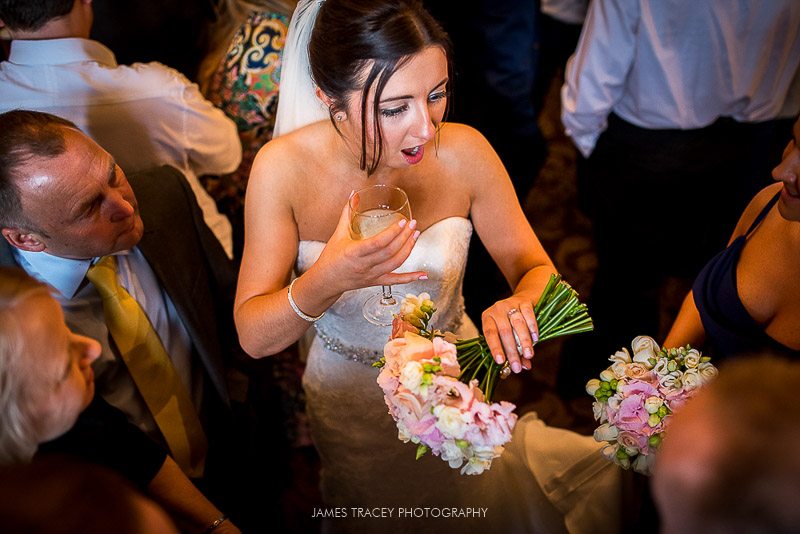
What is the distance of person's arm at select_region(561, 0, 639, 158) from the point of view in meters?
2.54

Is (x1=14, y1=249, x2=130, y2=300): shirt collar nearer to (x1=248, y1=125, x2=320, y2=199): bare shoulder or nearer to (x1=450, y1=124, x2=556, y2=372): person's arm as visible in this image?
(x1=248, y1=125, x2=320, y2=199): bare shoulder

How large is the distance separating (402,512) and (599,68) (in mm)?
→ 1850

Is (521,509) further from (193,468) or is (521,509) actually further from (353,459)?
(193,468)

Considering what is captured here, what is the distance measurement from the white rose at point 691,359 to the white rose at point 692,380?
0.03 metres

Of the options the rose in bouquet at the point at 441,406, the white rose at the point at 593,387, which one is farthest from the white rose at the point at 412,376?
the white rose at the point at 593,387

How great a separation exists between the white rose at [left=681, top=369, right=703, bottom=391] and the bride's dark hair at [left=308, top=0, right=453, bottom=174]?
918 millimetres

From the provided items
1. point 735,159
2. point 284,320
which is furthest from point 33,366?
point 735,159

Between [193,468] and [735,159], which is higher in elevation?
[735,159]

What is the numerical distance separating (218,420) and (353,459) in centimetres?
48

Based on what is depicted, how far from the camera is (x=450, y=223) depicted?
2.01 meters

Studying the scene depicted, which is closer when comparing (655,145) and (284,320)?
(284,320)

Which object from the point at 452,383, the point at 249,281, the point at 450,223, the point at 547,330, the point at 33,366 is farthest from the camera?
the point at 450,223

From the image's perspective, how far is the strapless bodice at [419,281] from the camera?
198 centimetres

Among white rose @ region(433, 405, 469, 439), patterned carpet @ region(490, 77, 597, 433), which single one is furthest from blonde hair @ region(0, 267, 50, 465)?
patterned carpet @ region(490, 77, 597, 433)
